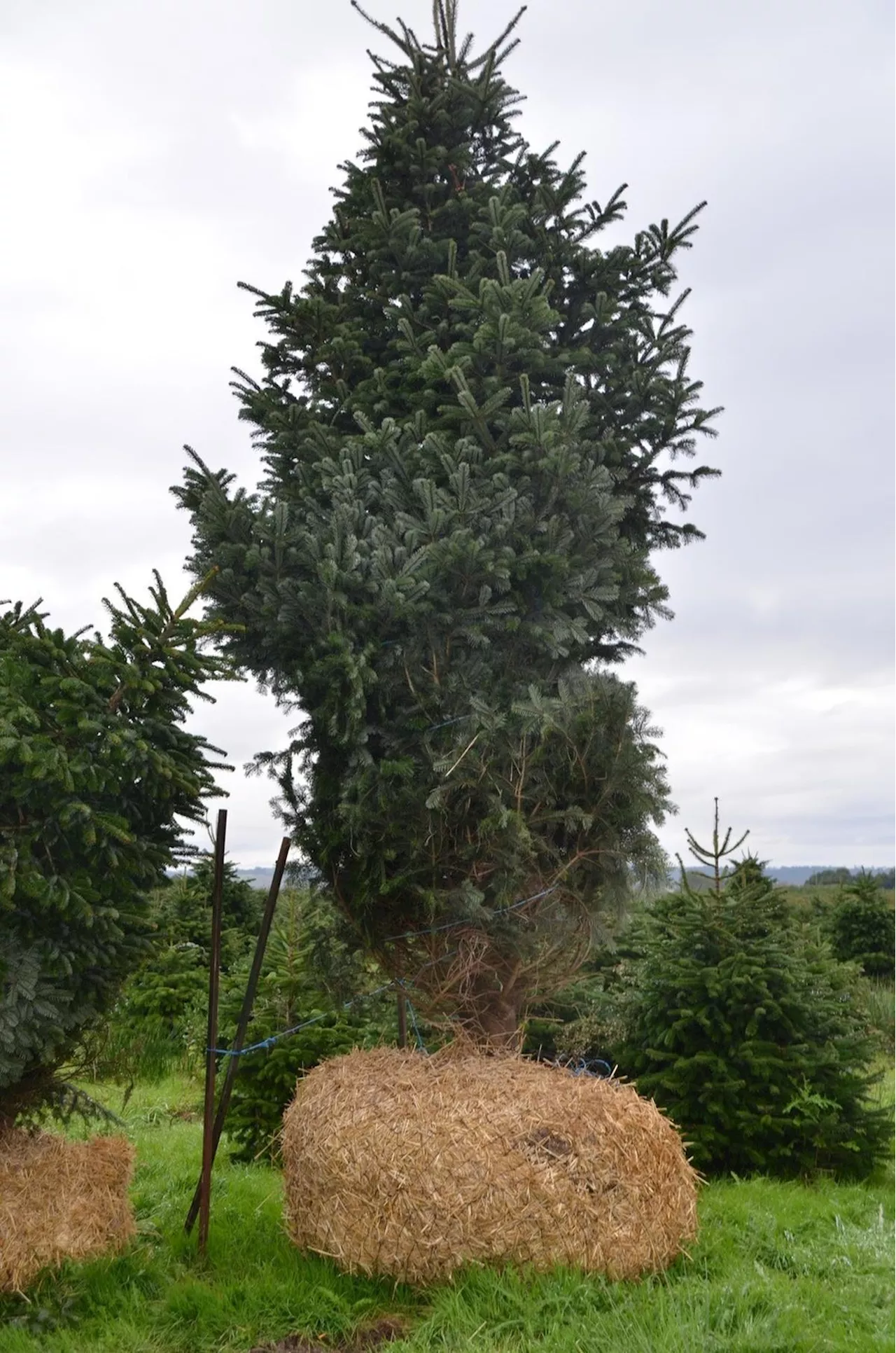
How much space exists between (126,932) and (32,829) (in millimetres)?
909

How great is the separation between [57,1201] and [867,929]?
17.2 m

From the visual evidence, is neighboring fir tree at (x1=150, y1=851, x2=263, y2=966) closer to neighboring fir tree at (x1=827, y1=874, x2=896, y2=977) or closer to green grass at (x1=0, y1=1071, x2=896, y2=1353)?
green grass at (x1=0, y1=1071, x2=896, y2=1353)

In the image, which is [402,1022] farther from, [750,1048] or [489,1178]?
[750,1048]

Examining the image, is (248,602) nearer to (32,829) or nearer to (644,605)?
(32,829)

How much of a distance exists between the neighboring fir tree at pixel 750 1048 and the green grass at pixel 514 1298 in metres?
0.90

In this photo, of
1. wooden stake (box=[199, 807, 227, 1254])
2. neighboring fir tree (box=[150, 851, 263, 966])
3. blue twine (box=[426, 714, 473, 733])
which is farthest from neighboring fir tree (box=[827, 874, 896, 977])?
wooden stake (box=[199, 807, 227, 1254])

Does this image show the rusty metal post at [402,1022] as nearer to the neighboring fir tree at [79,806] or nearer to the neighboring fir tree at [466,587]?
the neighboring fir tree at [466,587]

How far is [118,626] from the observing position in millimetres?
6152

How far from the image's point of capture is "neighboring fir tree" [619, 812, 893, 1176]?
828 cm

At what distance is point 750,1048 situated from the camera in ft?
27.4

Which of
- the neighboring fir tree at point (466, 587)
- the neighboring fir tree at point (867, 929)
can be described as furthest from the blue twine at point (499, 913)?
the neighboring fir tree at point (867, 929)

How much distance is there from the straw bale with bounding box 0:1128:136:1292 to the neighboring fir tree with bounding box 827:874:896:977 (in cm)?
1611

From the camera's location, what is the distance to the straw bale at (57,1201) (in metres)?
5.79

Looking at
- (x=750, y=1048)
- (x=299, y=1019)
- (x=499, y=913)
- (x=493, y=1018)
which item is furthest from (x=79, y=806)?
(x=750, y=1048)
